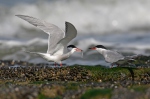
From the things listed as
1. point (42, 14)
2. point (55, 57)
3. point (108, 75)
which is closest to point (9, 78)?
point (55, 57)

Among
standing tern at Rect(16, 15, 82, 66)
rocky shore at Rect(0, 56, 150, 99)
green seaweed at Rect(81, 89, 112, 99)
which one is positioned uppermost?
standing tern at Rect(16, 15, 82, 66)

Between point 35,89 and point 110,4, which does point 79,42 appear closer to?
point 110,4

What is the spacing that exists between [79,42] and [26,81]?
17.8 metres

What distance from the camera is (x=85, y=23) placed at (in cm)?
4128

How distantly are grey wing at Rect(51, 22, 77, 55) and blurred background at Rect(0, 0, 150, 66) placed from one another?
1276cm

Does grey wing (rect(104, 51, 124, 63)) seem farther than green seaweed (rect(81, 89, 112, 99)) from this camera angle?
Yes

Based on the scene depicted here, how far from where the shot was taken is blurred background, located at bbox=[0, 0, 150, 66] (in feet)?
102

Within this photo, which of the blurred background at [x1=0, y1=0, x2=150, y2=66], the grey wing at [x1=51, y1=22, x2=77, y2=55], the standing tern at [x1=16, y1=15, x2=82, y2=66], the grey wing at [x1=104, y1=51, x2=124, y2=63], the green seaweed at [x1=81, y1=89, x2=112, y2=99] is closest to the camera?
the green seaweed at [x1=81, y1=89, x2=112, y2=99]

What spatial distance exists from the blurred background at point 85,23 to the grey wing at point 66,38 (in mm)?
12756

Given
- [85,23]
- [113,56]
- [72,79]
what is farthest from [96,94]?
[85,23]

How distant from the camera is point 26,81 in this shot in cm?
1351

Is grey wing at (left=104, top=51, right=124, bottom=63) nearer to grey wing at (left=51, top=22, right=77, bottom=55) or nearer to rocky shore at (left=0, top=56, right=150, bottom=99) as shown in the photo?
rocky shore at (left=0, top=56, right=150, bottom=99)

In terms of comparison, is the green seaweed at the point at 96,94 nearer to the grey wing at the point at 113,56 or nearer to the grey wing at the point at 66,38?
the grey wing at the point at 66,38

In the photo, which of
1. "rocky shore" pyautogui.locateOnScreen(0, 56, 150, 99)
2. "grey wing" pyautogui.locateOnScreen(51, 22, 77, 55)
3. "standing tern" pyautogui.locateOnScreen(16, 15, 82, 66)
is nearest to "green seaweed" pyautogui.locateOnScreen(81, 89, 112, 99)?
"rocky shore" pyautogui.locateOnScreen(0, 56, 150, 99)
